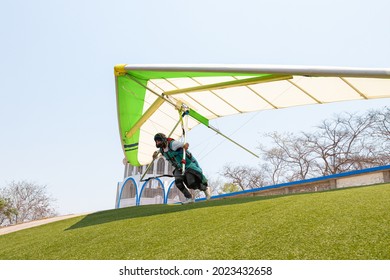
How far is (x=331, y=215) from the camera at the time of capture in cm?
399

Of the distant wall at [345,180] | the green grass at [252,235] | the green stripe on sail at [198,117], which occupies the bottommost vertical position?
the green grass at [252,235]

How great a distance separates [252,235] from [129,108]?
23.3ft

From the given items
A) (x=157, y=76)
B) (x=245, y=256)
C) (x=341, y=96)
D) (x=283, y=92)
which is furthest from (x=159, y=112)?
(x=245, y=256)

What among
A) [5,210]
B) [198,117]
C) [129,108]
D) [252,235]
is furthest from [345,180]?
[5,210]

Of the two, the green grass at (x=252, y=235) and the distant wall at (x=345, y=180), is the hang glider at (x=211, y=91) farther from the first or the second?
the distant wall at (x=345, y=180)

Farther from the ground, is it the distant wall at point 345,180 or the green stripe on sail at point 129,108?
the green stripe on sail at point 129,108

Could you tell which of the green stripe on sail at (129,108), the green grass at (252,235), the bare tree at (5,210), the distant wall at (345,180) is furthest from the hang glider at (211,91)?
the bare tree at (5,210)

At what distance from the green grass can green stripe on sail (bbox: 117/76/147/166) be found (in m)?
4.54

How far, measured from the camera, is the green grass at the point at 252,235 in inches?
115

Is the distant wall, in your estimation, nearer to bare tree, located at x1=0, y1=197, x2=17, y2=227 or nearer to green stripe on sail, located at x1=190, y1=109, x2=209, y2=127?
green stripe on sail, located at x1=190, y1=109, x2=209, y2=127

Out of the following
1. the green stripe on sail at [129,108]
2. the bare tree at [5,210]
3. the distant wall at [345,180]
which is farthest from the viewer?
the bare tree at [5,210]

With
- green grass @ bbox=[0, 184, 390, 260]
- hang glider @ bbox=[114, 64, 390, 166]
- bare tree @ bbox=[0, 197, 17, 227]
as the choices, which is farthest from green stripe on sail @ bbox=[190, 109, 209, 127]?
bare tree @ bbox=[0, 197, 17, 227]

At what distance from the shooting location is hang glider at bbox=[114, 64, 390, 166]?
17.8 feet

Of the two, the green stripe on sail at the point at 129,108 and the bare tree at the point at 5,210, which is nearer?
the green stripe on sail at the point at 129,108
